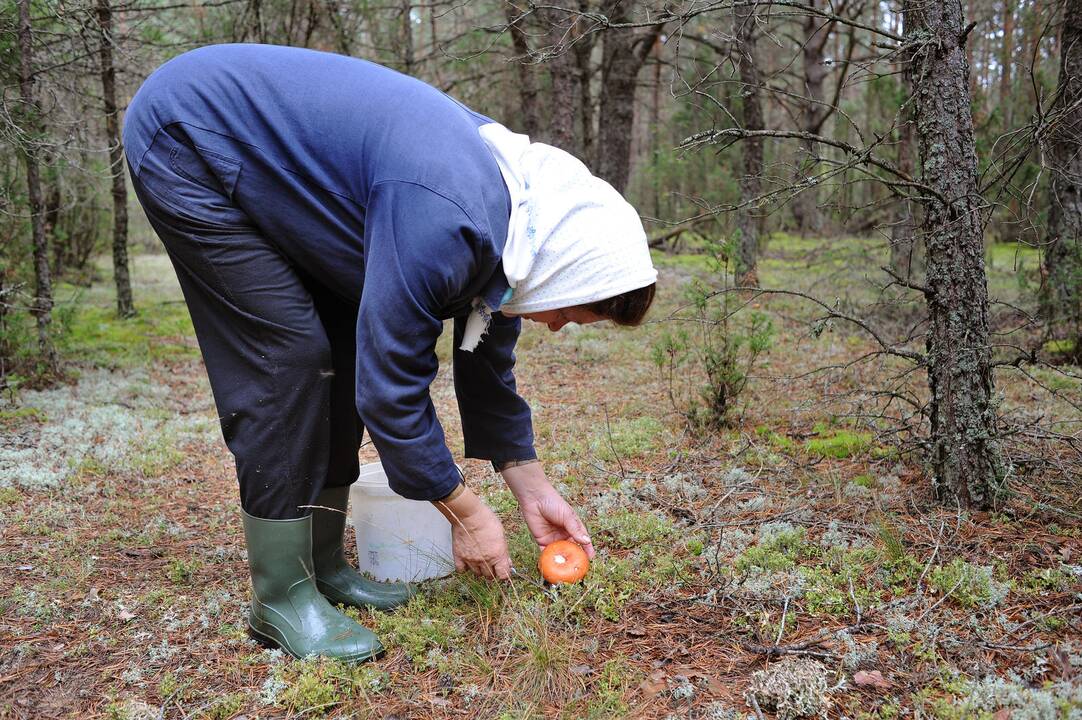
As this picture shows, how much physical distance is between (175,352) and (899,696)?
687 centimetres

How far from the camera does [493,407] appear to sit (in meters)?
Result: 2.53

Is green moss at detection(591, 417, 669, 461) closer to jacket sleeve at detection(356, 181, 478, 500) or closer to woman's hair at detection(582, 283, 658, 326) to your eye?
woman's hair at detection(582, 283, 658, 326)

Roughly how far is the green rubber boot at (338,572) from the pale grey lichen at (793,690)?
117 centimetres

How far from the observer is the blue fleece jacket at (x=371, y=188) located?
5.89ft

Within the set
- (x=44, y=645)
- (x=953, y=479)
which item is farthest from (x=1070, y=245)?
(x=44, y=645)

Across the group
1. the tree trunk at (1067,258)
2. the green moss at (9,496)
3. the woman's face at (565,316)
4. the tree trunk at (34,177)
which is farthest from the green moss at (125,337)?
the tree trunk at (1067,258)

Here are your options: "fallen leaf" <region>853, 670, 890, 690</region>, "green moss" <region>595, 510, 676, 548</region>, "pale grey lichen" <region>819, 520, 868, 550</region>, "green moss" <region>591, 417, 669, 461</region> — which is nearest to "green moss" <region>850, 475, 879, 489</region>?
"pale grey lichen" <region>819, 520, 868, 550</region>

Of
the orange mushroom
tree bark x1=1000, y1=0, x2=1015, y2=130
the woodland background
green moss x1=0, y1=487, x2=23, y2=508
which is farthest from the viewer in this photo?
tree bark x1=1000, y1=0, x2=1015, y2=130

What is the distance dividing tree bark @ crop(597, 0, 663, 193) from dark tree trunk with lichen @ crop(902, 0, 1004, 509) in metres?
8.17

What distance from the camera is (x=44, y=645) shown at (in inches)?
96.0

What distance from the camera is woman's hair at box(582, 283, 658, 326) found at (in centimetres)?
198

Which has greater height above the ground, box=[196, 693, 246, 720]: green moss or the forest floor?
the forest floor

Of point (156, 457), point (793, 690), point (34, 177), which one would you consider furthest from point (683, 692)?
point (34, 177)

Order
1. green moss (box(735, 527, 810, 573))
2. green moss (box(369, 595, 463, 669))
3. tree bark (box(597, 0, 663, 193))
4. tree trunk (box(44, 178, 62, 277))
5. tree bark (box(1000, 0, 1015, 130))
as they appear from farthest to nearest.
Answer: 1. tree bark (box(597, 0, 663, 193))
2. tree bark (box(1000, 0, 1015, 130))
3. tree trunk (box(44, 178, 62, 277))
4. green moss (box(735, 527, 810, 573))
5. green moss (box(369, 595, 463, 669))
